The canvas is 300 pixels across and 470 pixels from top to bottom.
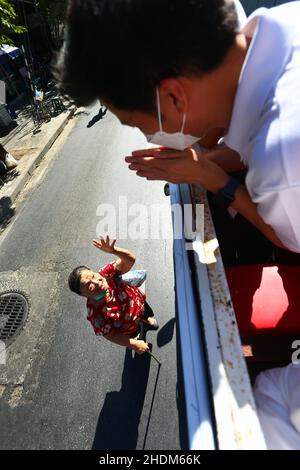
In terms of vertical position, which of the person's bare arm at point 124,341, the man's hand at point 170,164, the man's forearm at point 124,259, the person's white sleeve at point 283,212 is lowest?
the person's bare arm at point 124,341

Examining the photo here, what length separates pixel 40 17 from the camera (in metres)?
15.9

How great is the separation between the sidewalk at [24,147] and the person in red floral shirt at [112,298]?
3714 mm

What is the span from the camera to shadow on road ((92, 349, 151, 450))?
7.66ft

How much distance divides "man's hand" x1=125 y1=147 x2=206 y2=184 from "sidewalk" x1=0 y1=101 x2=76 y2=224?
15.8 ft

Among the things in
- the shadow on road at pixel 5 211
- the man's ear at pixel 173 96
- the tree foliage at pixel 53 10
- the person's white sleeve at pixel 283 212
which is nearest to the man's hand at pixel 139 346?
the person's white sleeve at pixel 283 212

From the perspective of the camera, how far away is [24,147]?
8227mm

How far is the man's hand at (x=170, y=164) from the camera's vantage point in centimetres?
115

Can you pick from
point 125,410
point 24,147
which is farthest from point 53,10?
point 125,410

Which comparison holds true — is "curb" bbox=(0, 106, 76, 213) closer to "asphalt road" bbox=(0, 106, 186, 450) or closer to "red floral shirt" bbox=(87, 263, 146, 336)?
"asphalt road" bbox=(0, 106, 186, 450)

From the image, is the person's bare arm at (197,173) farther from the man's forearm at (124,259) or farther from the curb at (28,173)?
the curb at (28,173)

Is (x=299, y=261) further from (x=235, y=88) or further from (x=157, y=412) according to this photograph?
(x=157, y=412)

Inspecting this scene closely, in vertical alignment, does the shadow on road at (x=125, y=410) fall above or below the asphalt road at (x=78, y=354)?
below

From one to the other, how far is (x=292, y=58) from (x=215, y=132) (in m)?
0.62
